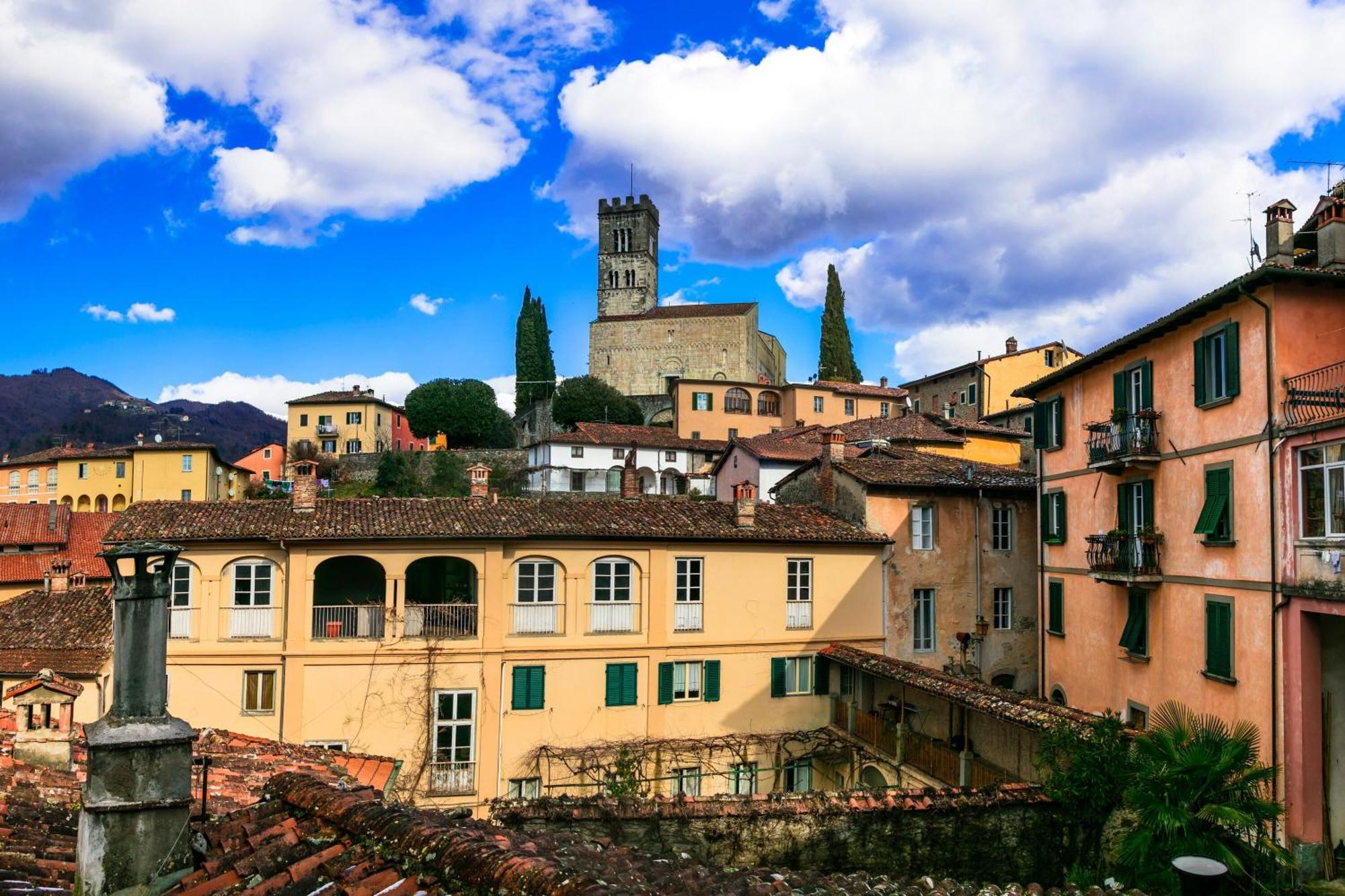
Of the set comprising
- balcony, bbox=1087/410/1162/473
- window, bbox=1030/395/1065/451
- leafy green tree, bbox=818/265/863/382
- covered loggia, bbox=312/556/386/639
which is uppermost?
leafy green tree, bbox=818/265/863/382

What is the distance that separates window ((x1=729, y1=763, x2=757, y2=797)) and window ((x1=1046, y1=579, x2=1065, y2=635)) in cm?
1007

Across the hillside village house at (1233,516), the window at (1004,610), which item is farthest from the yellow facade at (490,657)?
the hillside village house at (1233,516)

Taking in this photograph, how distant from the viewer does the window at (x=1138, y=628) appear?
22.6 m

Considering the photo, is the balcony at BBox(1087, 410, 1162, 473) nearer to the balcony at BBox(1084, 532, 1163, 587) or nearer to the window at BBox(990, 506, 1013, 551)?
the balcony at BBox(1084, 532, 1163, 587)

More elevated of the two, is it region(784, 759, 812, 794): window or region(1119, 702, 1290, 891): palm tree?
region(1119, 702, 1290, 891): palm tree

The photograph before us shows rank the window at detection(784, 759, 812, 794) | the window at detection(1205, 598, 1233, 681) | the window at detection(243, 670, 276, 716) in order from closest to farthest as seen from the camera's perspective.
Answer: the window at detection(1205, 598, 1233, 681) < the window at detection(243, 670, 276, 716) < the window at detection(784, 759, 812, 794)

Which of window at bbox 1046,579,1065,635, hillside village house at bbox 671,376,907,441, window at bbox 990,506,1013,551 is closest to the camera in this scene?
window at bbox 1046,579,1065,635

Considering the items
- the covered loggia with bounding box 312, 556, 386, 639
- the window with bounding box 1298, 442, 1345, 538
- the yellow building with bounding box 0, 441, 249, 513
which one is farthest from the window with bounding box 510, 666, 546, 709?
the yellow building with bounding box 0, 441, 249, 513

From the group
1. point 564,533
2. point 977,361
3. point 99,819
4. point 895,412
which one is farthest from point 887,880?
point 895,412

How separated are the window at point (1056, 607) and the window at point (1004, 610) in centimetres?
217

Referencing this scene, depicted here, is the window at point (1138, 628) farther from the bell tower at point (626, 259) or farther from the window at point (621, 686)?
the bell tower at point (626, 259)

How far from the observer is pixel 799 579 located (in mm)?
27844

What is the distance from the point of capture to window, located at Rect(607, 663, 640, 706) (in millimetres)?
25828

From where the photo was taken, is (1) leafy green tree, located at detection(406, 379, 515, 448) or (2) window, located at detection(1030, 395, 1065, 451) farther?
(1) leafy green tree, located at detection(406, 379, 515, 448)
